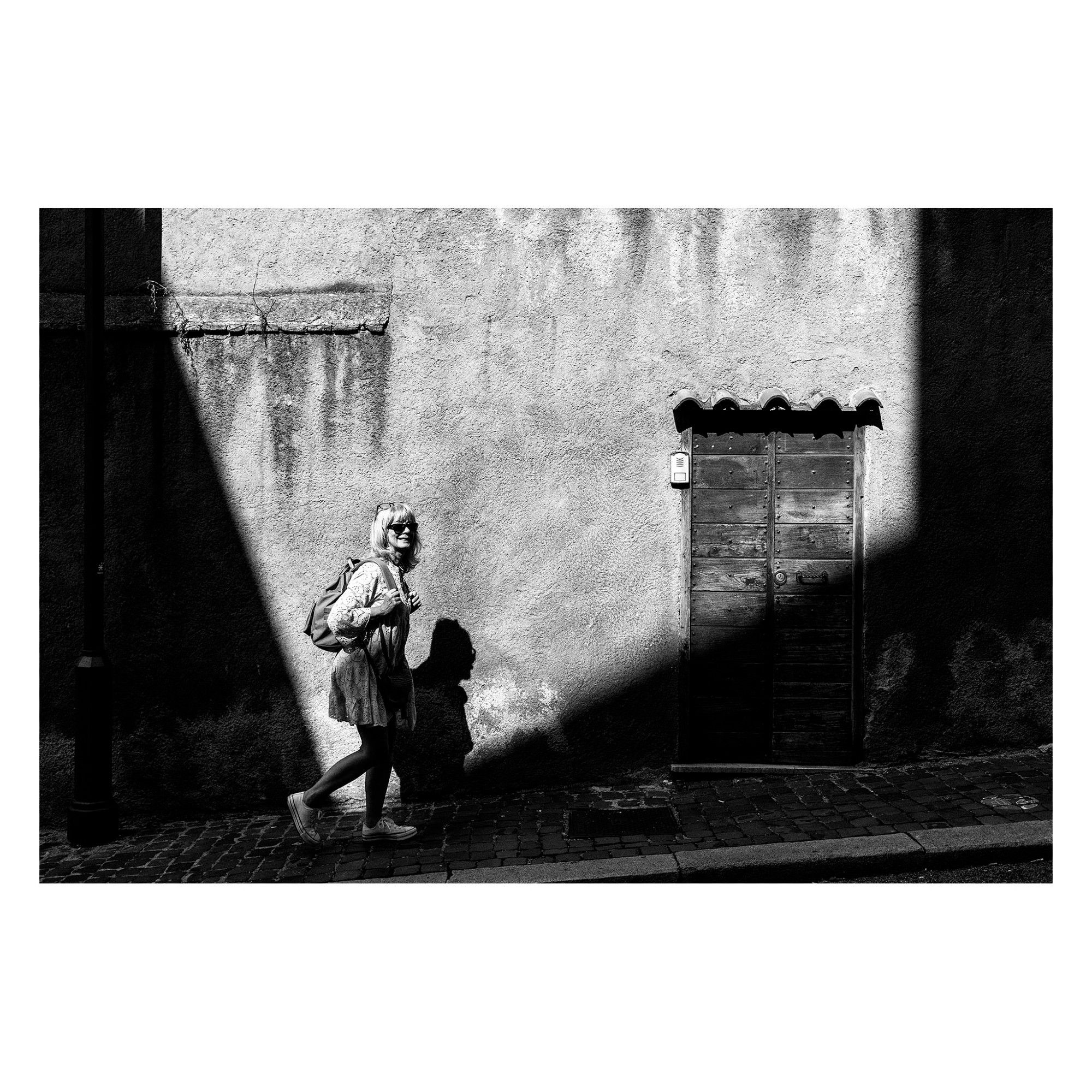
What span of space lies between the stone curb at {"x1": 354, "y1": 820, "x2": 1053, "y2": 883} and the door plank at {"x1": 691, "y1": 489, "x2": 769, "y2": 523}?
92.9 inches

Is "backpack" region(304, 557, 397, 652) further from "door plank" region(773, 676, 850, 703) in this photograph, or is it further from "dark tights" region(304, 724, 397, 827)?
"door plank" region(773, 676, 850, 703)

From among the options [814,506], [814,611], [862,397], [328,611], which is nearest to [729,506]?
[814,506]

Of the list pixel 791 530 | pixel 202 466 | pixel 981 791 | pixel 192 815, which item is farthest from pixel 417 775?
pixel 981 791

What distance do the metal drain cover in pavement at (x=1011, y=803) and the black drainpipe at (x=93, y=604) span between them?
5.44 m

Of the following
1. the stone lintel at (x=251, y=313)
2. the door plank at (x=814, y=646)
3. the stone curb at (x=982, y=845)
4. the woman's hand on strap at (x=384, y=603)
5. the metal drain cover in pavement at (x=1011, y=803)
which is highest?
the stone lintel at (x=251, y=313)

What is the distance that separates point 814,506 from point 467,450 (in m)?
2.44

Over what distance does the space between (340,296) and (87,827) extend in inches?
149

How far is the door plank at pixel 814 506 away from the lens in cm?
687

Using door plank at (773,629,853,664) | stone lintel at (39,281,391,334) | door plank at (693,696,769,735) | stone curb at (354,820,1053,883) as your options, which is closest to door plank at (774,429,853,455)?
door plank at (773,629,853,664)

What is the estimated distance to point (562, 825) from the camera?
6.15m

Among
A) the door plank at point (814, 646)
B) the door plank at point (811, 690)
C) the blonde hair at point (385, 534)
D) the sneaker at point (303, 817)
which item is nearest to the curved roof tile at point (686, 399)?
the door plank at point (814, 646)

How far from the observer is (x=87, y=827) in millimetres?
6141

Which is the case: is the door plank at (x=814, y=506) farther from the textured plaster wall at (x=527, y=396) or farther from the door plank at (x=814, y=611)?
the door plank at (x=814, y=611)

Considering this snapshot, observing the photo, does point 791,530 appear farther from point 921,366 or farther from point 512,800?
point 512,800
